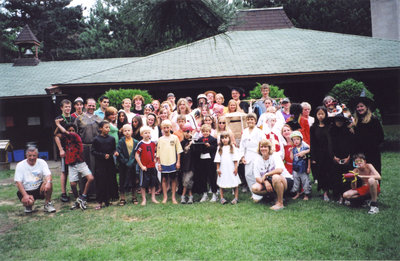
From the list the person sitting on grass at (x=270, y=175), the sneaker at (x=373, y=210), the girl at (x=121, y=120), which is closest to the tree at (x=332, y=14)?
the girl at (x=121, y=120)

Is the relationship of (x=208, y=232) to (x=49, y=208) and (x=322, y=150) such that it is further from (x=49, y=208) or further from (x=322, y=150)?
(x=49, y=208)

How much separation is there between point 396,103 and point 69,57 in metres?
23.3

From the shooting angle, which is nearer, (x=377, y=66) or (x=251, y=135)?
(x=251, y=135)

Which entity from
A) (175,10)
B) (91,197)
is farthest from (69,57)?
(175,10)

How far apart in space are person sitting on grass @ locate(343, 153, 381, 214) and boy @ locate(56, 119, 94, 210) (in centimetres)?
456

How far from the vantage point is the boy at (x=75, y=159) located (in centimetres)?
553

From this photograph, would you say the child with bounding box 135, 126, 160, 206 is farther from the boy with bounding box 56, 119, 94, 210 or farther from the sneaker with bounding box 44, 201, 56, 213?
the sneaker with bounding box 44, 201, 56, 213

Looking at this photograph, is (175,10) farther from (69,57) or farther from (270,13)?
(69,57)

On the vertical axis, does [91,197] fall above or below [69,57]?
below

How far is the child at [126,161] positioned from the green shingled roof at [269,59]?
505 centimetres

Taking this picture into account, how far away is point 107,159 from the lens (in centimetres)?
550

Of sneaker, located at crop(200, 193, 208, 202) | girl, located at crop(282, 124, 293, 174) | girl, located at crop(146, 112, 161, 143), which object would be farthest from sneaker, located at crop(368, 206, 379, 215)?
girl, located at crop(146, 112, 161, 143)

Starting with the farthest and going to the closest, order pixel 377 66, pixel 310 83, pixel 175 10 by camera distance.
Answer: pixel 310 83 < pixel 377 66 < pixel 175 10

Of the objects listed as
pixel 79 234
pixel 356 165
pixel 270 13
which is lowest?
pixel 79 234
